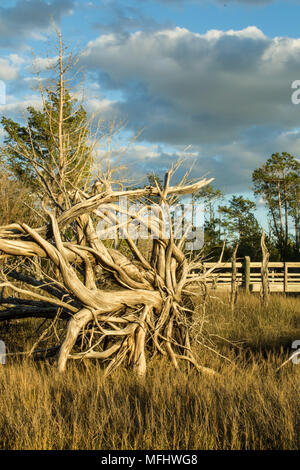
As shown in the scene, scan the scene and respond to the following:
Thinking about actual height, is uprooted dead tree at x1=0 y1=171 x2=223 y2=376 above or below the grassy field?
above

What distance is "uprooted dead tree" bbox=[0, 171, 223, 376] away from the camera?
598 centimetres

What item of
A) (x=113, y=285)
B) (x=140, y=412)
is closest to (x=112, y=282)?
(x=113, y=285)

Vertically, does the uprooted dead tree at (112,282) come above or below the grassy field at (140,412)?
above

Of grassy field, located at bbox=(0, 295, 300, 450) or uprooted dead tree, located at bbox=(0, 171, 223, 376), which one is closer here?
grassy field, located at bbox=(0, 295, 300, 450)

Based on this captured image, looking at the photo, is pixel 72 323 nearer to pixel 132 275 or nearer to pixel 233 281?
pixel 132 275

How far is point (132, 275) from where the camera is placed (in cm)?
684

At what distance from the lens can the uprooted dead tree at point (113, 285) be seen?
5977 mm

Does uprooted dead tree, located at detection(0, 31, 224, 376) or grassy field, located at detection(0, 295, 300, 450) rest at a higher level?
uprooted dead tree, located at detection(0, 31, 224, 376)

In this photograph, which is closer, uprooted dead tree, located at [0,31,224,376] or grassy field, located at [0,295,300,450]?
grassy field, located at [0,295,300,450]

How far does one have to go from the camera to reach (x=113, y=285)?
7328 millimetres

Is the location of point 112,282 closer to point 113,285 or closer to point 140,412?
point 113,285

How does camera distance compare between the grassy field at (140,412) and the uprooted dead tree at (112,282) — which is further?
the uprooted dead tree at (112,282)
